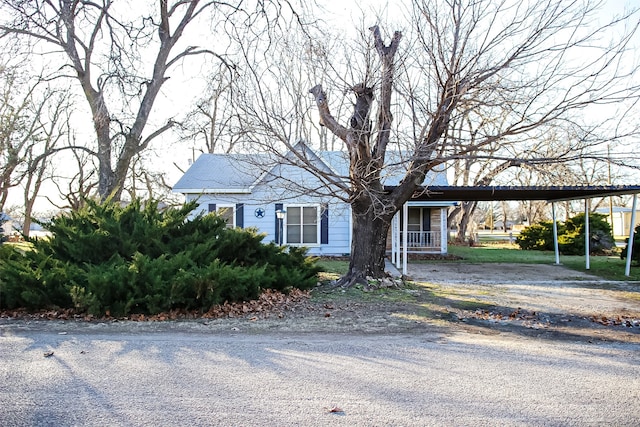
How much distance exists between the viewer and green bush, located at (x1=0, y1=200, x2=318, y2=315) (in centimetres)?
720

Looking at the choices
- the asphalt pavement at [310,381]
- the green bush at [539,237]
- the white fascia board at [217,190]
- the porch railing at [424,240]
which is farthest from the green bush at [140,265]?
the green bush at [539,237]

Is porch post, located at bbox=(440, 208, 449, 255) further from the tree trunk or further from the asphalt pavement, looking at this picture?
the asphalt pavement

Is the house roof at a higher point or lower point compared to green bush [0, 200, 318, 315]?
higher

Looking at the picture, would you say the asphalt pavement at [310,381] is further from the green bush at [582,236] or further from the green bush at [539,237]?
the green bush at [539,237]

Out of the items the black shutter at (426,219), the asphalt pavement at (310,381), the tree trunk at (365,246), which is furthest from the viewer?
the black shutter at (426,219)

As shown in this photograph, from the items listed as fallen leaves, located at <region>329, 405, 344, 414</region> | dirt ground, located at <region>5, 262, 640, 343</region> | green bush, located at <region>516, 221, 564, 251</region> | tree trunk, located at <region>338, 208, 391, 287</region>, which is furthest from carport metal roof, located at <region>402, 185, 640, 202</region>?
green bush, located at <region>516, 221, 564, 251</region>

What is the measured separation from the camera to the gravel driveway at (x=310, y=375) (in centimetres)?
349

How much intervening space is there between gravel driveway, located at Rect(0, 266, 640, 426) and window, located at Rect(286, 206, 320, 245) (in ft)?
39.0

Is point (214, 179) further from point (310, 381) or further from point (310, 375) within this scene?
point (310, 381)

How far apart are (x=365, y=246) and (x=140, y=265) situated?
488 cm

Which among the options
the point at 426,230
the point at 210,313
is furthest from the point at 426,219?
the point at 210,313

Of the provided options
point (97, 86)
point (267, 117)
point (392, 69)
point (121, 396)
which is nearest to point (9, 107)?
point (97, 86)

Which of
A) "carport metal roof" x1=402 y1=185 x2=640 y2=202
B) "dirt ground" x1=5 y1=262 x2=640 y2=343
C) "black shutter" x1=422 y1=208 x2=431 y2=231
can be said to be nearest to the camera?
"dirt ground" x1=5 y1=262 x2=640 y2=343

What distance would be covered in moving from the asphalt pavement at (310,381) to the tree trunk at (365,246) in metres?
4.47
